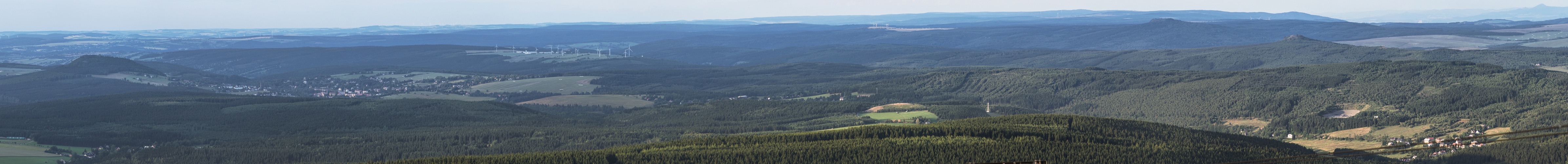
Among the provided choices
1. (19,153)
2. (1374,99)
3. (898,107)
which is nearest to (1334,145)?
(1374,99)

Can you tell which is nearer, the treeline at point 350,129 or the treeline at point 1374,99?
the treeline at point 350,129

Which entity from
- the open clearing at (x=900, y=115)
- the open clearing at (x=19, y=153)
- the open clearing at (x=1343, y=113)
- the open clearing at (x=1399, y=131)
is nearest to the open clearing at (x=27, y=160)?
the open clearing at (x=19, y=153)

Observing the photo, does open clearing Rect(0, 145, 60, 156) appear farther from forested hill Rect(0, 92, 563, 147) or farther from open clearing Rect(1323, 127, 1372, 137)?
open clearing Rect(1323, 127, 1372, 137)

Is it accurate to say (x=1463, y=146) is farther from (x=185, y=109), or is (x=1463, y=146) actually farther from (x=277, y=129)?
(x=185, y=109)

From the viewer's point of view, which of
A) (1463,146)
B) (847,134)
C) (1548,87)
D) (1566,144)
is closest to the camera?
(1566,144)

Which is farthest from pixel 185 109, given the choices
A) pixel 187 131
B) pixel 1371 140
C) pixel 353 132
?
pixel 1371 140

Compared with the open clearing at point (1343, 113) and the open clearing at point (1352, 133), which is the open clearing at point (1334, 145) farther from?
the open clearing at point (1343, 113)

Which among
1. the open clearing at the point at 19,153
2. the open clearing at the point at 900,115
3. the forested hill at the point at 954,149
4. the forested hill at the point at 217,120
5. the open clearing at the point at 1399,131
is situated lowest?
the forested hill at the point at 217,120
